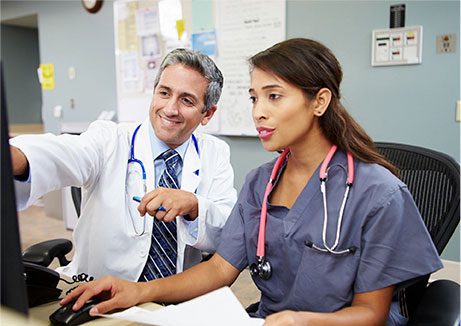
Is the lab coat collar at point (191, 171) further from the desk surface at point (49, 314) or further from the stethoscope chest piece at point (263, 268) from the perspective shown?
the desk surface at point (49, 314)

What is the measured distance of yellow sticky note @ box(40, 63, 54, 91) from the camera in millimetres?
4758

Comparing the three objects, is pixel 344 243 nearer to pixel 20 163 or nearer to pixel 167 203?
pixel 167 203

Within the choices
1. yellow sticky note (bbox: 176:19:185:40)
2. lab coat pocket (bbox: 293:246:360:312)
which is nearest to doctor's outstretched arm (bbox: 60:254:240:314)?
lab coat pocket (bbox: 293:246:360:312)

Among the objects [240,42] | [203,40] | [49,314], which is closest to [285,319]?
[49,314]

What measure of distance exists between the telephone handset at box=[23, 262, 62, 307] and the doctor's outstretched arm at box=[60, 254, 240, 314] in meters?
0.07

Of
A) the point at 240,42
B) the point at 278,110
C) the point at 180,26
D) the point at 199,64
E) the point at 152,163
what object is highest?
the point at 180,26

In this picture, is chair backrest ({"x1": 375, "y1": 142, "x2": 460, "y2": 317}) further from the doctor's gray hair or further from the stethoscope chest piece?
the doctor's gray hair

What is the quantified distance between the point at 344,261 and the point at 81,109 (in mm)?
4012

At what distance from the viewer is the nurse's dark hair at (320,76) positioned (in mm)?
985

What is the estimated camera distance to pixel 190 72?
4.27 ft

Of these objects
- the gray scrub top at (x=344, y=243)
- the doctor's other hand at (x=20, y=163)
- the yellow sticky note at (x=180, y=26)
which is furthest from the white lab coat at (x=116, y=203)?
the yellow sticky note at (x=180, y=26)

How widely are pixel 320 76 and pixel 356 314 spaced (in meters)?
0.50

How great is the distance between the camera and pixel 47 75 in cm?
480

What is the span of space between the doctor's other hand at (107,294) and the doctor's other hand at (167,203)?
173 mm
